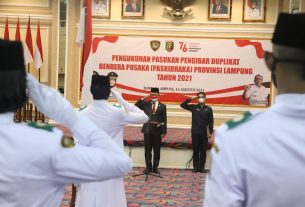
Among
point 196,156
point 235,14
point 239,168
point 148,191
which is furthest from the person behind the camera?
point 235,14

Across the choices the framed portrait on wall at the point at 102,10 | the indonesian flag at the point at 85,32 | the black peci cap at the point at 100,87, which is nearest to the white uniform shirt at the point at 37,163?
the black peci cap at the point at 100,87

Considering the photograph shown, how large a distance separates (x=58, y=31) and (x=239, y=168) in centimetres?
1052

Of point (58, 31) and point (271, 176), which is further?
point (58, 31)

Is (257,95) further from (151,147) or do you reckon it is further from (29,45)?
(29,45)

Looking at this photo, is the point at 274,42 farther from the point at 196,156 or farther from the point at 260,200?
the point at 196,156

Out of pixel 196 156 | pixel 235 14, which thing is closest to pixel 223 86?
pixel 235 14

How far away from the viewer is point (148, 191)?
610 cm

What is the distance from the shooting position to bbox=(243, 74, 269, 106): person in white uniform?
10.9 m

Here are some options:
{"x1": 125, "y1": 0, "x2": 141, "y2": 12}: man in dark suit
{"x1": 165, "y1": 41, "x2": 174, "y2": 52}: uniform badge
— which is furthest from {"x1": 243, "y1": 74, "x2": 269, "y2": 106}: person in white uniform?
{"x1": 125, "y1": 0, "x2": 141, "y2": 12}: man in dark suit

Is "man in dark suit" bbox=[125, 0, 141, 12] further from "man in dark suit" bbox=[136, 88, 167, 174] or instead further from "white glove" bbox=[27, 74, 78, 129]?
A: "white glove" bbox=[27, 74, 78, 129]

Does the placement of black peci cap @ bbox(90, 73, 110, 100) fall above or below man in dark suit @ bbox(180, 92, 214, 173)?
above

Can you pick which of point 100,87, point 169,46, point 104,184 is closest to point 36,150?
point 100,87

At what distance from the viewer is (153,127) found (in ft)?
23.9

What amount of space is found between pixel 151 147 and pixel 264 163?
20.9ft
